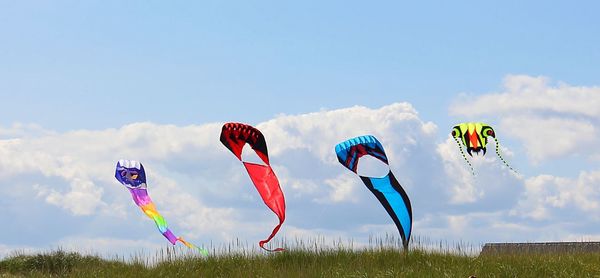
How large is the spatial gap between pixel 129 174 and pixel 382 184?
306 inches

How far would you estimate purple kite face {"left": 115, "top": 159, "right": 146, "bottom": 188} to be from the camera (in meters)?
22.8

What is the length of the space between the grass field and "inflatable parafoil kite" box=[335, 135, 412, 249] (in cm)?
71

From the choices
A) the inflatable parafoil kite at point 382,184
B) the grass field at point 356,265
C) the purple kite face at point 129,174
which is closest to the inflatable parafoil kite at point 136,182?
the purple kite face at point 129,174

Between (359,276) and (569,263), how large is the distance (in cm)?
473

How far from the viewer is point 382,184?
61.7ft

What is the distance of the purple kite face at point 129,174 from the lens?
74.9ft

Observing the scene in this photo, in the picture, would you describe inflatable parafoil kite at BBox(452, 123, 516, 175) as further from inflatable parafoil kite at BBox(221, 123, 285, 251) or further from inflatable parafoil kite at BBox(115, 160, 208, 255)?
inflatable parafoil kite at BBox(115, 160, 208, 255)

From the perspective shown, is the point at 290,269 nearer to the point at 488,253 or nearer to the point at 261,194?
the point at 261,194

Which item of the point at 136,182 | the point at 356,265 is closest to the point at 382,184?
the point at 356,265

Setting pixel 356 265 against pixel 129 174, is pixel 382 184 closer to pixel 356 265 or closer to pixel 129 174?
pixel 356 265

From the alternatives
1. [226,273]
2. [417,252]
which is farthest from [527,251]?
[226,273]

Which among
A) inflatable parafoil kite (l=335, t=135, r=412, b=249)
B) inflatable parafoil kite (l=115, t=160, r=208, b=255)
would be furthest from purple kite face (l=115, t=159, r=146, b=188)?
inflatable parafoil kite (l=335, t=135, r=412, b=249)

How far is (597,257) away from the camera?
18.8 meters

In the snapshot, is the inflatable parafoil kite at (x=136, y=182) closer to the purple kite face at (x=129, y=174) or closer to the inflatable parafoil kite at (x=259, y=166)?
the purple kite face at (x=129, y=174)
